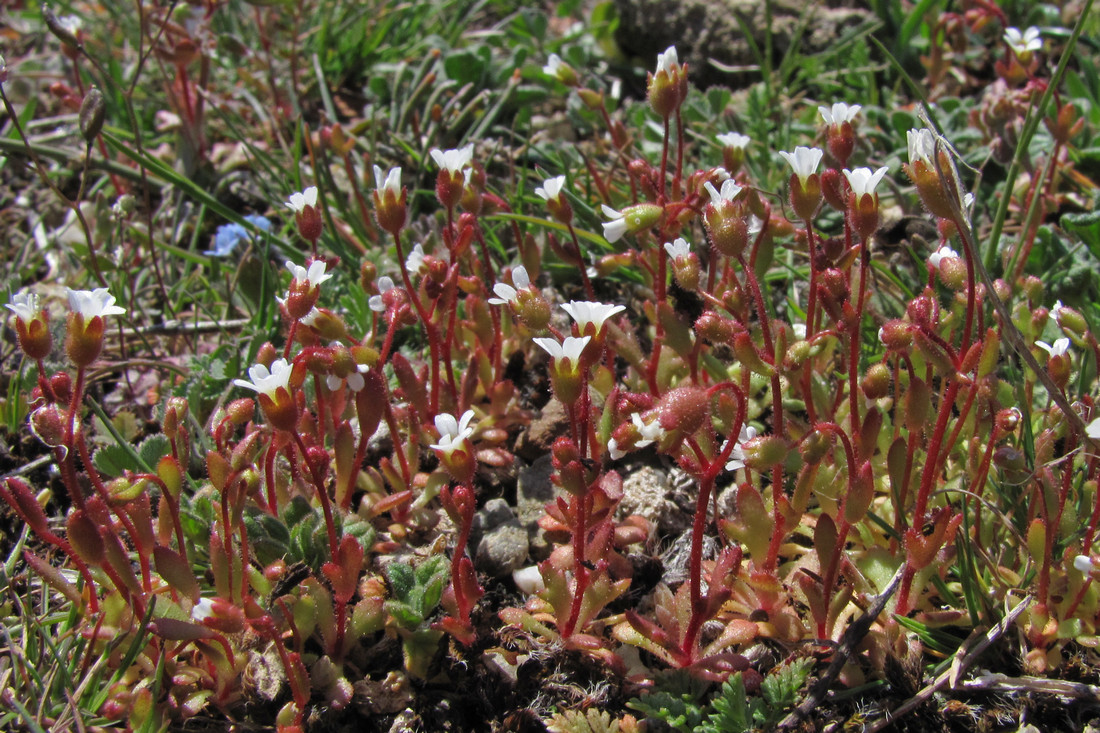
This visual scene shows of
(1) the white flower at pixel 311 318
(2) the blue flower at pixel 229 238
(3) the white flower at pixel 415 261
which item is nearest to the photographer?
(1) the white flower at pixel 311 318

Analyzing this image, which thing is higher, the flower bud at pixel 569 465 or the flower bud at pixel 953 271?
the flower bud at pixel 953 271

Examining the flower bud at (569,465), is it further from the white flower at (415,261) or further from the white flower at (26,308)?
the white flower at (26,308)

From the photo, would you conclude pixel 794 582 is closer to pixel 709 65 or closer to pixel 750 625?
pixel 750 625

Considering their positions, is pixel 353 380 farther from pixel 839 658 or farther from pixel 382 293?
pixel 839 658

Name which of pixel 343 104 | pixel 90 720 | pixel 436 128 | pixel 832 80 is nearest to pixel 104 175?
pixel 343 104

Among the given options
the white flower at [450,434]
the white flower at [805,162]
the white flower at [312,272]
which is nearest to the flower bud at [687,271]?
the white flower at [805,162]

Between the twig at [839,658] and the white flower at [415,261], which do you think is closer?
the twig at [839,658]

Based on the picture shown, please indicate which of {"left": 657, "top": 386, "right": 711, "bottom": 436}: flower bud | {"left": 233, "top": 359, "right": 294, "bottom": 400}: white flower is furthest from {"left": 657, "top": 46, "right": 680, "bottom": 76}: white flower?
{"left": 233, "top": 359, "right": 294, "bottom": 400}: white flower

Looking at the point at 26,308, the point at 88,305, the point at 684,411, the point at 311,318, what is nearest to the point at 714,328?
the point at 684,411
